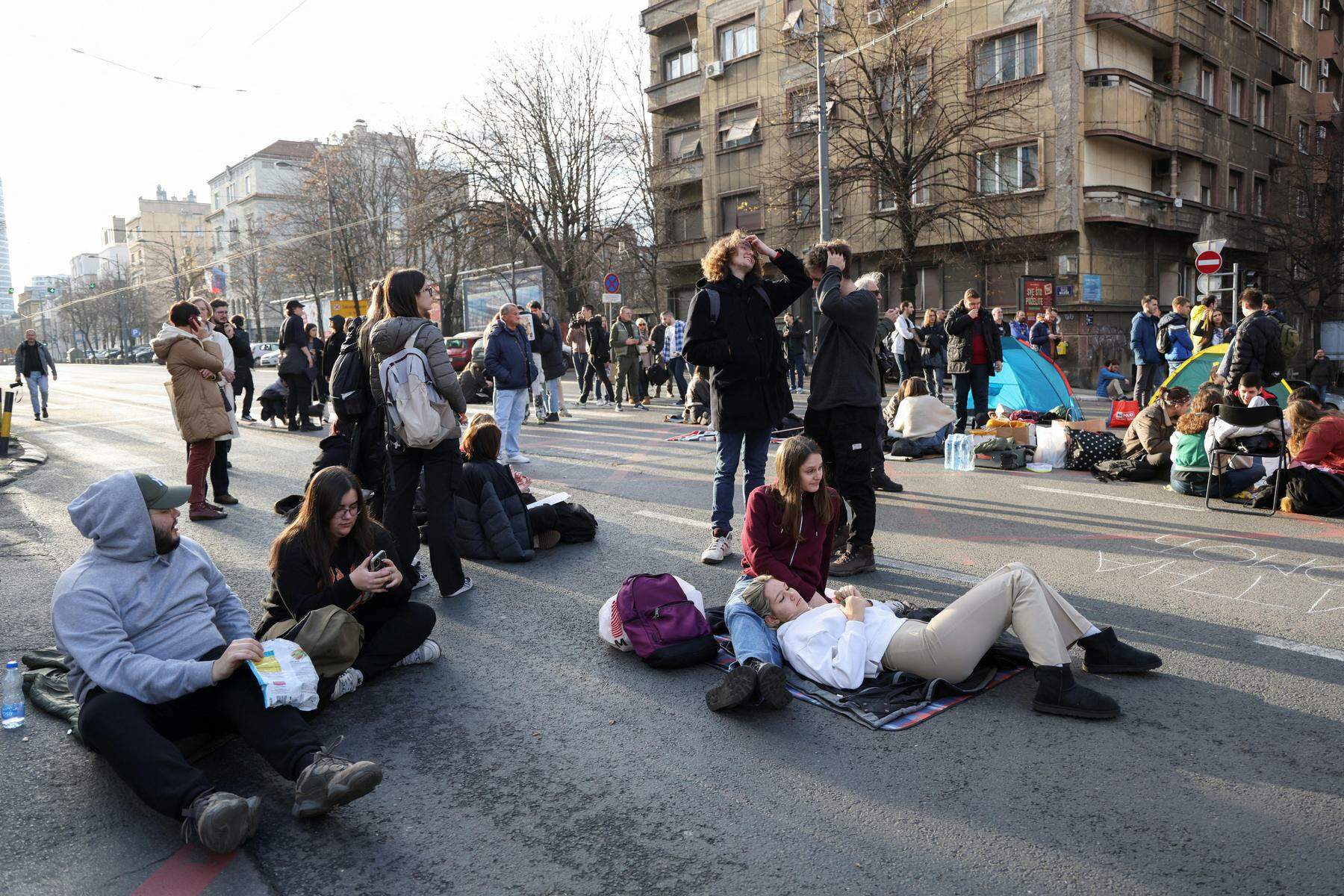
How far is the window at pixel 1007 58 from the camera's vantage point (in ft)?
86.0

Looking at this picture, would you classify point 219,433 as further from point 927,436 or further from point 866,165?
point 866,165

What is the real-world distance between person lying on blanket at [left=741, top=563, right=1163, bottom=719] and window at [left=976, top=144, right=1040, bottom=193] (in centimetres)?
2433

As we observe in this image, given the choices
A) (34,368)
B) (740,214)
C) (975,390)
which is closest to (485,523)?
(975,390)

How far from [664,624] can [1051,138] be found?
82.8 feet

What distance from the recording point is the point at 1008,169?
27.2 m

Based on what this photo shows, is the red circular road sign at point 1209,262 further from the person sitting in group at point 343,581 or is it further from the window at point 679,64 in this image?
the window at point 679,64

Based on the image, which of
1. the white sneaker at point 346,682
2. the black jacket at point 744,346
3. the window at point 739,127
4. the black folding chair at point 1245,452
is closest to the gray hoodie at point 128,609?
the white sneaker at point 346,682

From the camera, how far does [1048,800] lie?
336 centimetres

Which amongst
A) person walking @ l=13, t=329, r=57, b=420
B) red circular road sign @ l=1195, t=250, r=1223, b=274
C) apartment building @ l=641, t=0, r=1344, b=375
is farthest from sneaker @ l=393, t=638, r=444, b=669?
apartment building @ l=641, t=0, r=1344, b=375

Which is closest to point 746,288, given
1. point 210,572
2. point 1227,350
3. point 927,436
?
point 210,572

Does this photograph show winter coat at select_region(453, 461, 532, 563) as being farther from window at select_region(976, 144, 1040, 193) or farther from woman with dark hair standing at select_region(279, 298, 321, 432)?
window at select_region(976, 144, 1040, 193)

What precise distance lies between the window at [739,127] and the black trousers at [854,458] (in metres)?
29.4

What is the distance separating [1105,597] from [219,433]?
7.19 meters

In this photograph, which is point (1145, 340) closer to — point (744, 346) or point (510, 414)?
point (510, 414)
